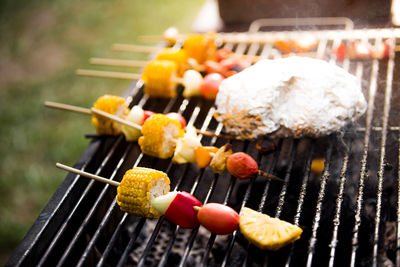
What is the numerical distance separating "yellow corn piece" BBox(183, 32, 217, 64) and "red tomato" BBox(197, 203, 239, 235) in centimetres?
190

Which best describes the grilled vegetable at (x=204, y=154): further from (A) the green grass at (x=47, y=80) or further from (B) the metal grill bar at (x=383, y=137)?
(A) the green grass at (x=47, y=80)

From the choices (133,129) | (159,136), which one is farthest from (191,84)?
(159,136)

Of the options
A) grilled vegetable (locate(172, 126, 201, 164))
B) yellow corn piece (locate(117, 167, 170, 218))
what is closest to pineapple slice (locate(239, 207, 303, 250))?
yellow corn piece (locate(117, 167, 170, 218))

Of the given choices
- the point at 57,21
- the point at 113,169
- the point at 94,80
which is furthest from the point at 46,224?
the point at 57,21

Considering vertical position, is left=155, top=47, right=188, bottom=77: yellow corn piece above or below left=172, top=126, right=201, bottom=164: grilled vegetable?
above

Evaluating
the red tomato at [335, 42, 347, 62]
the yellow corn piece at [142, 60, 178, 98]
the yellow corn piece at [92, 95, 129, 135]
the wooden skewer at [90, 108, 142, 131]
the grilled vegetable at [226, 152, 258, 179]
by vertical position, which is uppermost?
the red tomato at [335, 42, 347, 62]

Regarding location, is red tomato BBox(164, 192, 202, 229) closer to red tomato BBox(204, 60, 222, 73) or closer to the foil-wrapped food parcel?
the foil-wrapped food parcel

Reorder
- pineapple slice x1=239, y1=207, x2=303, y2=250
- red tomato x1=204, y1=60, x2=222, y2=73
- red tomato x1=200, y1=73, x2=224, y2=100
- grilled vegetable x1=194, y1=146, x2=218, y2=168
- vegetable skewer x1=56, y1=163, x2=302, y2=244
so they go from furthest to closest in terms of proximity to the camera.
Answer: red tomato x1=204, y1=60, x2=222, y2=73
red tomato x1=200, y1=73, x2=224, y2=100
grilled vegetable x1=194, y1=146, x2=218, y2=168
vegetable skewer x1=56, y1=163, x2=302, y2=244
pineapple slice x1=239, y1=207, x2=303, y2=250

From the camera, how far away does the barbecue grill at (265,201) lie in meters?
2.25

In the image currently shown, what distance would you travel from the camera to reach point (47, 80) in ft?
21.4

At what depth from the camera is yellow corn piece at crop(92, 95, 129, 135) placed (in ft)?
9.76

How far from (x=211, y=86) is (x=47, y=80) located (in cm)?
431

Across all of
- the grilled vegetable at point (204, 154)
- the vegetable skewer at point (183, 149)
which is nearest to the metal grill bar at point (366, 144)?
the vegetable skewer at point (183, 149)

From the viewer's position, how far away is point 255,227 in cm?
208
